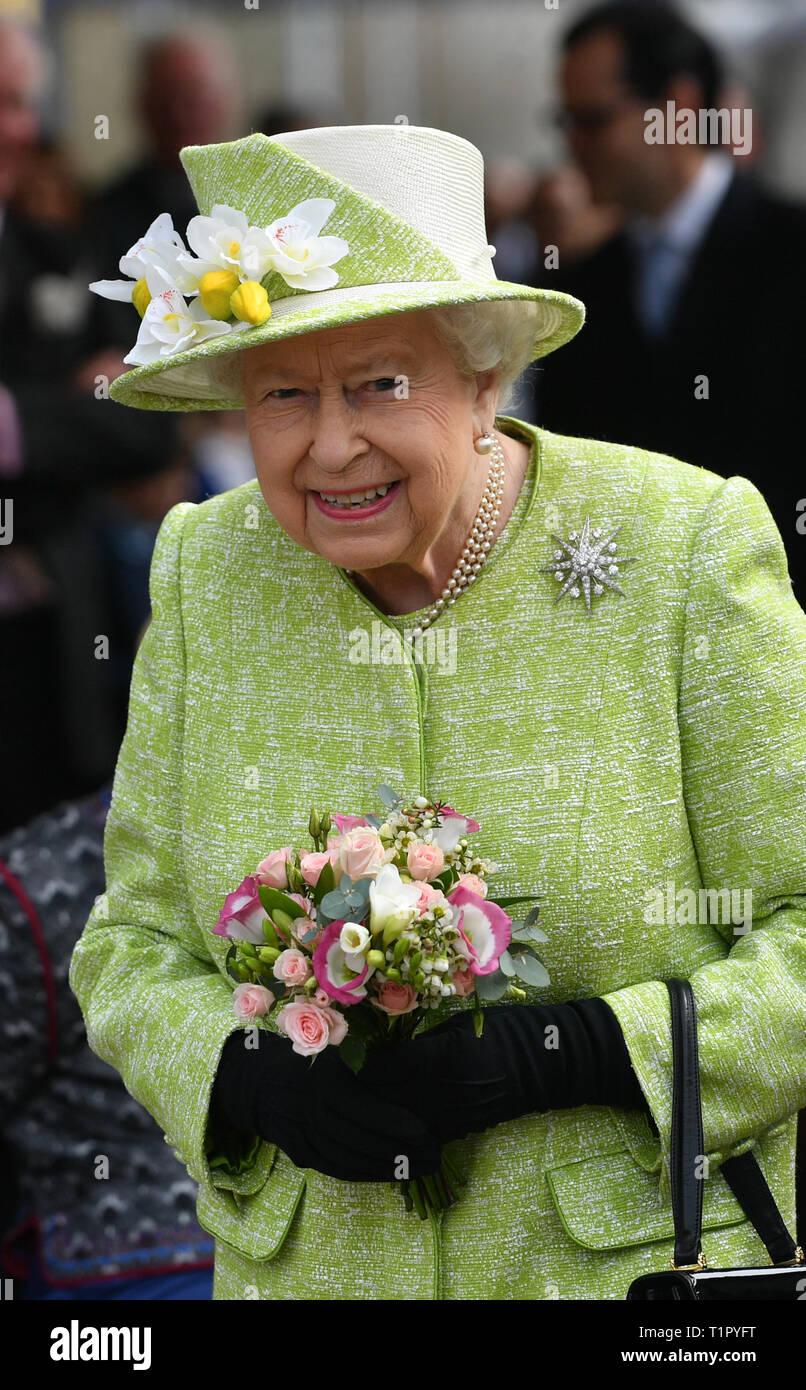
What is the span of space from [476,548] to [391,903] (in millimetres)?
640

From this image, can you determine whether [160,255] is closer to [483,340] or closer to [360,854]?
[483,340]

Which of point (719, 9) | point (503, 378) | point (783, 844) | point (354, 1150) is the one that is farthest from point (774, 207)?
point (354, 1150)

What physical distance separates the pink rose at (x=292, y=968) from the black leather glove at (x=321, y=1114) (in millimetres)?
231

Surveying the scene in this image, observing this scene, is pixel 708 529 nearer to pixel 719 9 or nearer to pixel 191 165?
pixel 191 165

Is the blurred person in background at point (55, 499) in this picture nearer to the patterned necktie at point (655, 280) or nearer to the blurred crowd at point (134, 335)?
the blurred crowd at point (134, 335)

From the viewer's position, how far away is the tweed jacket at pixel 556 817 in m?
2.13

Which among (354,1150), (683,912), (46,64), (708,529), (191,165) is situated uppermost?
(46,64)

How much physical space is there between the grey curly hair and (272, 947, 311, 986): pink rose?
0.77m

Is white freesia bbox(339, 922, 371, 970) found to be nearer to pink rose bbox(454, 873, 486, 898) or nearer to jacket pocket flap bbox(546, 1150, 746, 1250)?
pink rose bbox(454, 873, 486, 898)

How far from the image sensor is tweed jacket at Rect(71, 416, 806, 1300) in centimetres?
213

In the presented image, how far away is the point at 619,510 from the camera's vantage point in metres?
2.26

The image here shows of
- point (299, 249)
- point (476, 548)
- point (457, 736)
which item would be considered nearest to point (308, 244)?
point (299, 249)

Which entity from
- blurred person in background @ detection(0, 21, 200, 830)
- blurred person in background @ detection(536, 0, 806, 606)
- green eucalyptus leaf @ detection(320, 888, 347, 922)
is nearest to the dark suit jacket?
blurred person in background @ detection(536, 0, 806, 606)
